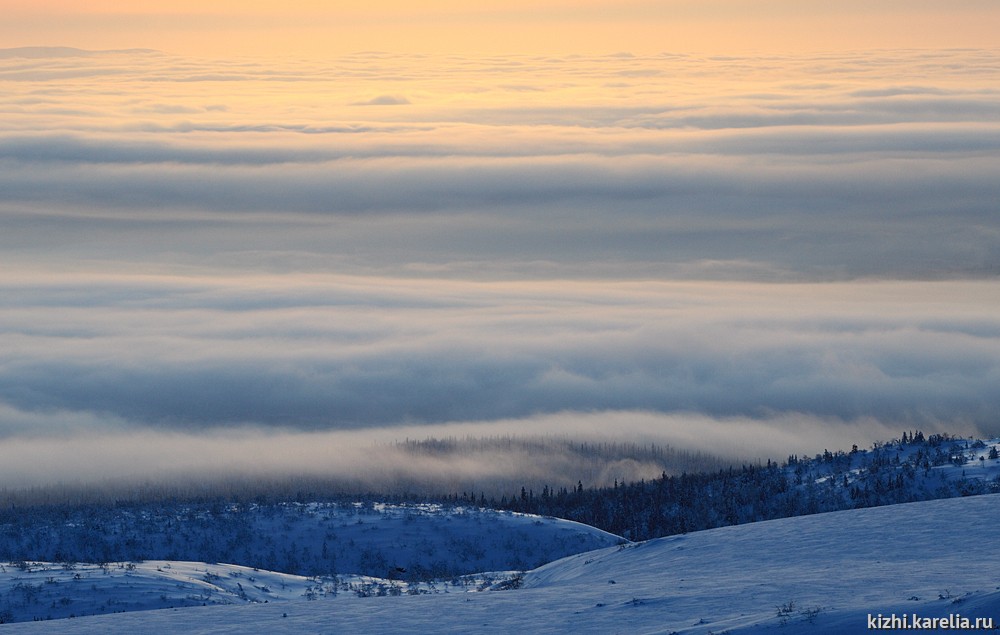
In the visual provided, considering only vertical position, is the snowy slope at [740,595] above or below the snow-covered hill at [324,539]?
below

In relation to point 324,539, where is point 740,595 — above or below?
below

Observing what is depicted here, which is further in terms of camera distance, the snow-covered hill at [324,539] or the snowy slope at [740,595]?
the snow-covered hill at [324,539]

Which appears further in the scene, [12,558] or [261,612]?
[12,558]

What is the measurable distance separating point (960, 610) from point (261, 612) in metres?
16.3

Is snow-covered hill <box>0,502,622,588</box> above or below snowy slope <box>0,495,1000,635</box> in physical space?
above

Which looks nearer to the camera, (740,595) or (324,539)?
(740,595)

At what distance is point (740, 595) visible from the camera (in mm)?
27641

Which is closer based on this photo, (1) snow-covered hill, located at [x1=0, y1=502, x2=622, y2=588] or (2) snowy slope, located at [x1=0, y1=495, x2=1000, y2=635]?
(2) snowy slope, located at [x1=0, y1=495, x2=1000, y2=635]

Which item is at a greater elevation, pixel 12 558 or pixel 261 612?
pixel 12 558

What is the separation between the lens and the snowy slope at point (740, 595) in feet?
78.3

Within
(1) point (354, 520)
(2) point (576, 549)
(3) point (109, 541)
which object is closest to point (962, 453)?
(2) point (576, 549)

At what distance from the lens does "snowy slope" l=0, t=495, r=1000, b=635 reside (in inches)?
940

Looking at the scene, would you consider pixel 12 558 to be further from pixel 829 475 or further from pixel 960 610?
pixel 960 610

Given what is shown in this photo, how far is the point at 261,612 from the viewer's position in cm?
3053
